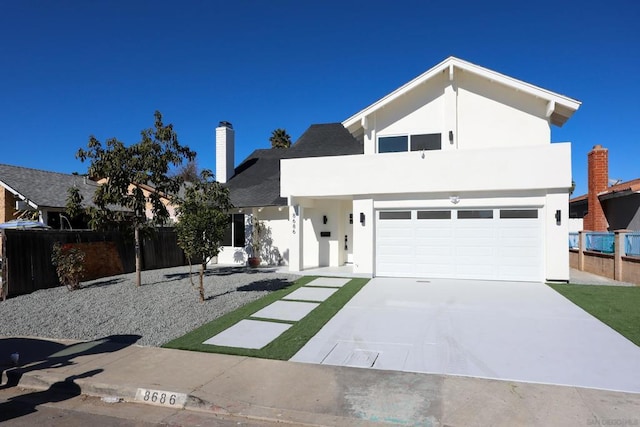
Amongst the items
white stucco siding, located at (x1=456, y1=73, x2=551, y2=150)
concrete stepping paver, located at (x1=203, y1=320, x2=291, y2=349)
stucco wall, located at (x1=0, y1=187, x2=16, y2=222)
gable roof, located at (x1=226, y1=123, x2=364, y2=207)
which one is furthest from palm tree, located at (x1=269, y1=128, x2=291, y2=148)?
concrete stepping paver, located at (x1=203, y1=320, x2=291, y2=349)

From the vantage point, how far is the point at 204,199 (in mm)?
10953

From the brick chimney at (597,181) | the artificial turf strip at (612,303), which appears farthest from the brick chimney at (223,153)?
the brick chimney at (597,181)

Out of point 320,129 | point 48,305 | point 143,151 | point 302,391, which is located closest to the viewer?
point 302,391

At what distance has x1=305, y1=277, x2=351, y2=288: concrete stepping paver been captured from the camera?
1176 cm

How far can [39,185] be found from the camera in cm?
2072

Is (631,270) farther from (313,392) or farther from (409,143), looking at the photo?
(313,392)

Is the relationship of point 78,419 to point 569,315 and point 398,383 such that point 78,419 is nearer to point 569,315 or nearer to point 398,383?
point 398,383

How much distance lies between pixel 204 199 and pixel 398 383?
7486 mm

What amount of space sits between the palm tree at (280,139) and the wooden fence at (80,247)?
2967cm

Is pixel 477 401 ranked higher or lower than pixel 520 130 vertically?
lower

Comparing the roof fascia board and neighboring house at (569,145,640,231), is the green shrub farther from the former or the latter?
neighboring house at (569,145,640,231)

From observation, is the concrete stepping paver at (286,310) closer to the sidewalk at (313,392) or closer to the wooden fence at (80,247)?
the sidewalk at (313,392)

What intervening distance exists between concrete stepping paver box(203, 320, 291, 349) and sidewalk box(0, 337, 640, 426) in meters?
0.61

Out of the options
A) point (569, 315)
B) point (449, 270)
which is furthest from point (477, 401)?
point (449, 270)
